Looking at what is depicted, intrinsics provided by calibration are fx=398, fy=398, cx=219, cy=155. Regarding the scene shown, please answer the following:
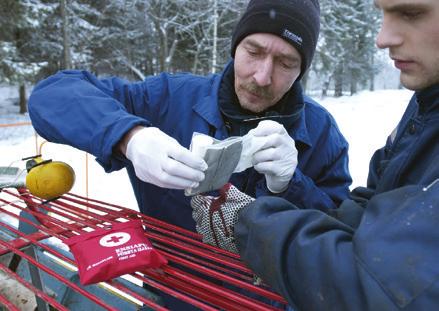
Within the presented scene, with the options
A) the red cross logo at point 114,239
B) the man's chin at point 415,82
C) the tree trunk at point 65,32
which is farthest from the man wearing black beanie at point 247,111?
the tree trunk at point 65,32

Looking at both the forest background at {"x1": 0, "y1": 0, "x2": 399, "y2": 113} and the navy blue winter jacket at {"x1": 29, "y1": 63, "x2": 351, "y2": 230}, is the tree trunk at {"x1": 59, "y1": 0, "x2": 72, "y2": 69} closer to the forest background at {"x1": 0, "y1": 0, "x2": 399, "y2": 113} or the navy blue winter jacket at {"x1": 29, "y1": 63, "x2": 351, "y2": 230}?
the forest background at {"x1": 0, "y1": 0, "x2": 399, "y2": 113}

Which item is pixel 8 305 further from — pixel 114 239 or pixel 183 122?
pixel 183 122

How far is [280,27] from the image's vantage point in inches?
79.7

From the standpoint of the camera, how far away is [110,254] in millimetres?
1173

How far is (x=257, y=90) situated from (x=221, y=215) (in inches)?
38.7

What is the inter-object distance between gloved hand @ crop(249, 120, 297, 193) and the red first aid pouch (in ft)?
1.91

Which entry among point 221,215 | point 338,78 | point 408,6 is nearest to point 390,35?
point 408,6

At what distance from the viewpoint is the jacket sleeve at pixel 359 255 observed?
735 mm

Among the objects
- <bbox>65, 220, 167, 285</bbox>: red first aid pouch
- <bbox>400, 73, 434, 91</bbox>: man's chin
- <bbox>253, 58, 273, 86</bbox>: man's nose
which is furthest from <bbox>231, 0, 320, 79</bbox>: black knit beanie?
<bbox>65, 220, 167, 285</bbox>: red first aid pouch

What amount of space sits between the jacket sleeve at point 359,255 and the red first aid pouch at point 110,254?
1.19ft

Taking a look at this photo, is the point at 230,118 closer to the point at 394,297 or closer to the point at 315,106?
the point at 315,106

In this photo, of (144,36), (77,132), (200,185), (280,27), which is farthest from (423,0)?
(144,36)

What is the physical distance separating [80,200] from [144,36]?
66.1ft

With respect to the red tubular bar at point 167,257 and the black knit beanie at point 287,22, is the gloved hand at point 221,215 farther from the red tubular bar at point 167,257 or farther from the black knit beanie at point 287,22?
the black knit beanie at point 287,22
